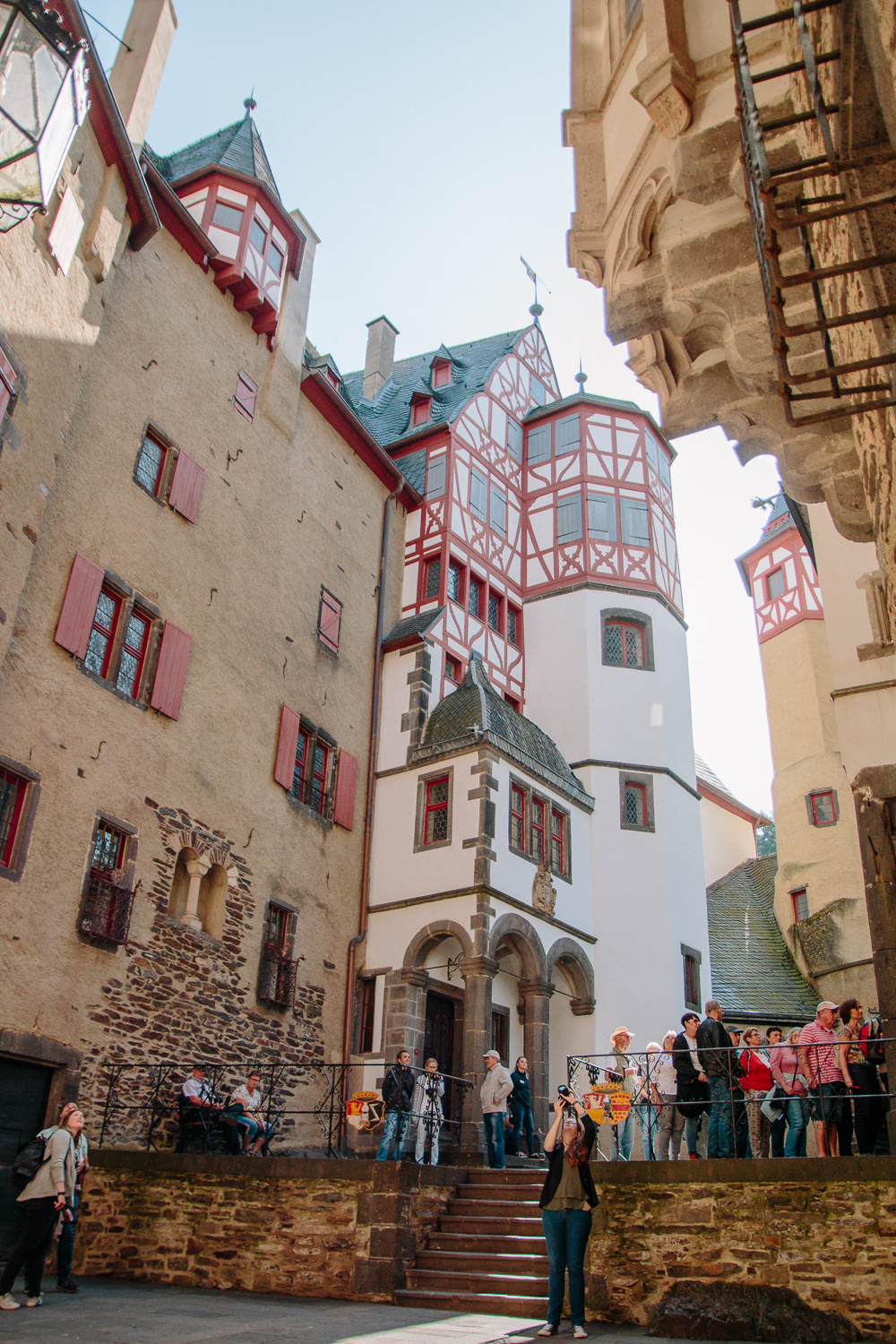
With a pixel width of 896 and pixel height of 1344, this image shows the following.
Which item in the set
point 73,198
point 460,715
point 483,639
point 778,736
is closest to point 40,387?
point 73,198

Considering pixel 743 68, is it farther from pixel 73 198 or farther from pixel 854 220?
pixel 73 198

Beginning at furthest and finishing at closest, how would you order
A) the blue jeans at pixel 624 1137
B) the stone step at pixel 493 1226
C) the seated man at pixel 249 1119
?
the seated man at pixel 249 1119
the blue jeans at pixel 624 1137
the stone step at pixel 493 1226

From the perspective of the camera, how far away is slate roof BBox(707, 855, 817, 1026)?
2039cm

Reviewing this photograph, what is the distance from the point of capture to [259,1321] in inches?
284

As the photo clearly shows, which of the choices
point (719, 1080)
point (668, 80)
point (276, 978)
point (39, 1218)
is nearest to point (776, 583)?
point (276, 978)

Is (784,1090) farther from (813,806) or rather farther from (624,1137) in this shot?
Answer: (813,806)

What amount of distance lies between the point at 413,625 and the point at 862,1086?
12358 millimetres

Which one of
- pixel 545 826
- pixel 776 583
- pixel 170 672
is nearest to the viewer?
pixel 170 672

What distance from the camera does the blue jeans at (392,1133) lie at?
10.7m

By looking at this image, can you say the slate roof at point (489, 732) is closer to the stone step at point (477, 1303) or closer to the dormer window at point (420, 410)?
the dormer window at point (420, 410)

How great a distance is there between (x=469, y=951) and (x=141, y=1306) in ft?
26.5

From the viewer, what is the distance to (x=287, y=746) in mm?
15734

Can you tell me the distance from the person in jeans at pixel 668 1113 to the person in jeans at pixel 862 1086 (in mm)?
1440

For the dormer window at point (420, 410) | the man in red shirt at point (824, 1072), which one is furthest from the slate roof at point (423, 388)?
the man in red shirt at point (824, 1072)
